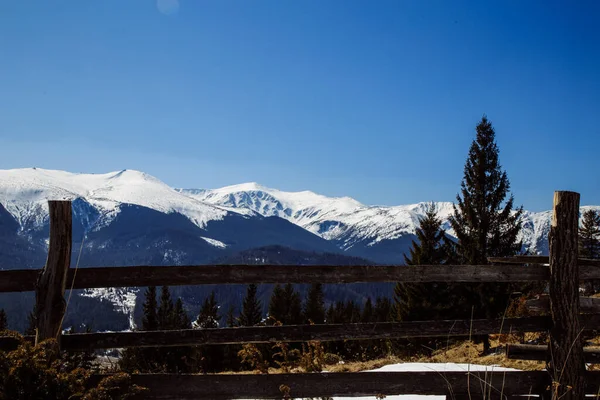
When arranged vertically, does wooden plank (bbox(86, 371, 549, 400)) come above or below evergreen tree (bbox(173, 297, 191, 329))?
above

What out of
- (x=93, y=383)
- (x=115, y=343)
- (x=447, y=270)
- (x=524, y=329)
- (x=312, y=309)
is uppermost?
(x=447, y=270)

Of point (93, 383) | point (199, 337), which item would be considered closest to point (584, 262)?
point (199, 337)

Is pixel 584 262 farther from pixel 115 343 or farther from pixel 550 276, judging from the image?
pixel 115 343

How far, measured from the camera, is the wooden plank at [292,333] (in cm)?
490

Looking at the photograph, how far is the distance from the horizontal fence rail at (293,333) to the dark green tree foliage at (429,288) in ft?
70.2

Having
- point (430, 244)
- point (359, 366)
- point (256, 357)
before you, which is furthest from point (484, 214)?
point (256, 357)

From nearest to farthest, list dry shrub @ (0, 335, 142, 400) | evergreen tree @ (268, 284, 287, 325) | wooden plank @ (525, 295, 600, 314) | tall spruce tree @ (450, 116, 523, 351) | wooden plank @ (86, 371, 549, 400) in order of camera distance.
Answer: dry shrub @ (0, 335, 142, 400), wooden plank @ (86, 371, 549, 400), wooden plank @ (525, 295, 600, 314), tall spruce tree @ (450, 116, 523, 351), evergreen tree @ (268, 284, 287, 325)

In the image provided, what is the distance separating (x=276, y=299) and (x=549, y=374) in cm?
4509

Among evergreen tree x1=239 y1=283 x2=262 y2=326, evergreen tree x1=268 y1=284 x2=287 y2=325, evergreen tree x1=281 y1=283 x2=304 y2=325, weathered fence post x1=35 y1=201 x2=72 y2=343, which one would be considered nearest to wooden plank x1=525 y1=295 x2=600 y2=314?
weathered fence post x1=35 y1=201 x2=72 y2=343

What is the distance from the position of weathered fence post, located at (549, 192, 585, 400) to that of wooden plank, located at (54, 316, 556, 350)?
287mm

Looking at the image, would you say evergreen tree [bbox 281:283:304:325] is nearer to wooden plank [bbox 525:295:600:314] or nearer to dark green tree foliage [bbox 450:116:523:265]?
dark green tree foliage [bbox 450:116:523:265]

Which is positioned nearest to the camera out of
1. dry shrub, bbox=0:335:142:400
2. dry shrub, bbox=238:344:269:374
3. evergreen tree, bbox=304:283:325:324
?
dry shrub, bbox=0:335:142:400

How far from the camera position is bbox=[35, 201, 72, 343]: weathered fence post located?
15.9 ft

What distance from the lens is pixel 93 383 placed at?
4.80 m
